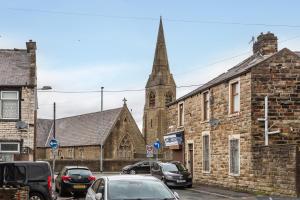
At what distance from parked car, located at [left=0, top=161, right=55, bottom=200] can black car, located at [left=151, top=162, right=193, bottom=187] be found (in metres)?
12.3

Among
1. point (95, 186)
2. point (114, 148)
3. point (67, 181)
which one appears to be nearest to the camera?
point (95, 186)

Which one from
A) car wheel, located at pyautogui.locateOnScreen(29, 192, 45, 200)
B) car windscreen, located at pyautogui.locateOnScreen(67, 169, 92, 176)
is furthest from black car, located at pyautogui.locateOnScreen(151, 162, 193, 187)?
car wheel, located at pyautogui.locateOnScreen(29, 192, 45, 200)

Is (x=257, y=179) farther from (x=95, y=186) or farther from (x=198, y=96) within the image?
(x=95, y=186)

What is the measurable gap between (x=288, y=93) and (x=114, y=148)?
49559mm

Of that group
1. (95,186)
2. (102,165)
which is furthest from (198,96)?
(102,165)

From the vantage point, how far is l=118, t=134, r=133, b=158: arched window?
7731 cm

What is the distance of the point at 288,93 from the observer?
1088 inches

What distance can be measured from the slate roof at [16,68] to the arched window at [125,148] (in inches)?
1610

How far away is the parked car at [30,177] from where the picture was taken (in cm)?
1920

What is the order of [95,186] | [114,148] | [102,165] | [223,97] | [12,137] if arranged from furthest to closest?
[114,148], [102,165], [12,137], [223,97], [95,186]

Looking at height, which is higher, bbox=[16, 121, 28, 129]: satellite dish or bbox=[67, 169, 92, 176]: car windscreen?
bbox=[16, 121, 28, 129]: satellite dish

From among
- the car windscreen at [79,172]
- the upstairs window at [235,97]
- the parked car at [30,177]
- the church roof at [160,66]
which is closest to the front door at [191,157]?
the upstairs window at [235,97]

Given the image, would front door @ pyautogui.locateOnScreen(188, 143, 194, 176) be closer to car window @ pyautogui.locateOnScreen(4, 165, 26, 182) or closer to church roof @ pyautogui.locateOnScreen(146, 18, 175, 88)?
car window @ pyautogui.locateOnScreen(4, 165, 26, 182)

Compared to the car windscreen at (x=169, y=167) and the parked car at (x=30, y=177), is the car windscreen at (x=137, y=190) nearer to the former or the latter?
the parked car at (x=30, y=177)
